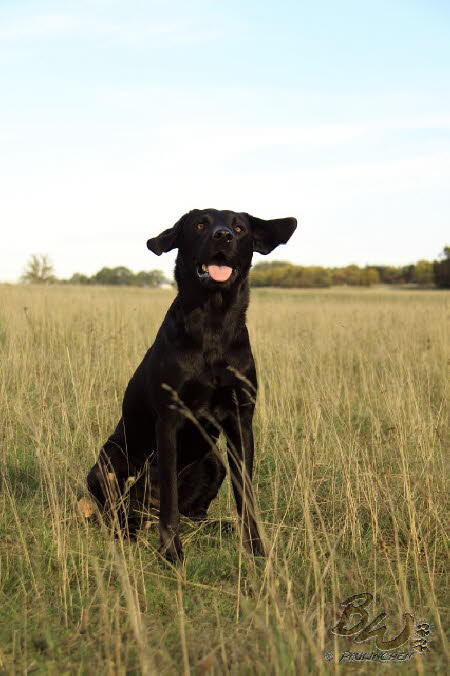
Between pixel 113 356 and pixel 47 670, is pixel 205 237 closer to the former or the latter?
pixel 47 670

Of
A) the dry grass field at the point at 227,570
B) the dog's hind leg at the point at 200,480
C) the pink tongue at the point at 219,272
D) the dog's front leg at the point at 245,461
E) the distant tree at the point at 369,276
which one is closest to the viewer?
the dry grass field at the point at 227,570

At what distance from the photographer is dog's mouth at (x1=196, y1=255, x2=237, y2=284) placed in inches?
116

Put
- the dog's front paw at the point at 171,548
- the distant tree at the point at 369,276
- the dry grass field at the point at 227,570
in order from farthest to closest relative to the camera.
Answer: the distant tree at the point at 369,276 < the dog's front paw at the point at 171,548 < the dry grass field at the point at 227,570

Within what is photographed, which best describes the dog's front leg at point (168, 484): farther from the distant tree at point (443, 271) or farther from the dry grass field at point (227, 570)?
the distant tree at point (443, 271)

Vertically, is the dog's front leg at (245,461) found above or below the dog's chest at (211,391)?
below

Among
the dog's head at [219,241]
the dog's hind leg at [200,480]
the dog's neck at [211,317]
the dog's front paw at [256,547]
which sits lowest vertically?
the dog's front paw at [256,547]

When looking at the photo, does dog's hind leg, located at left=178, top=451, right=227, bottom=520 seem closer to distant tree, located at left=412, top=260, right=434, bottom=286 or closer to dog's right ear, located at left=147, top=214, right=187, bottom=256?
dog's right ear, located at left=147, top=214, right=187, bottom=256

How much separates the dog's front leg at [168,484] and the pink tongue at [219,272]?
65cm

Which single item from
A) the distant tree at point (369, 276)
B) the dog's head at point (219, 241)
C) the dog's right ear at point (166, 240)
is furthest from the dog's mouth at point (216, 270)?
the distant tree at point (369, 276)

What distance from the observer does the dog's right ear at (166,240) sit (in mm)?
3188

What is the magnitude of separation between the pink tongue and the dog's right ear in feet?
1.12

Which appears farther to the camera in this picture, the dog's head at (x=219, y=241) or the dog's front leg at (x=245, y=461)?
the dog's head at (x=219, y=241)

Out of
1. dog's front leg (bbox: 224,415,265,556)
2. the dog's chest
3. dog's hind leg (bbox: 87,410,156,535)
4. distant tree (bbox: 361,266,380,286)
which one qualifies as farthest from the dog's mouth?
distant tree (bbox: 361,266,380,286)

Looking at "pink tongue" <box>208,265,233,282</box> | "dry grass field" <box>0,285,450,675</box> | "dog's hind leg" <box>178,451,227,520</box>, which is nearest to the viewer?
"dry grass field" <box>0,285,450,675</box>
